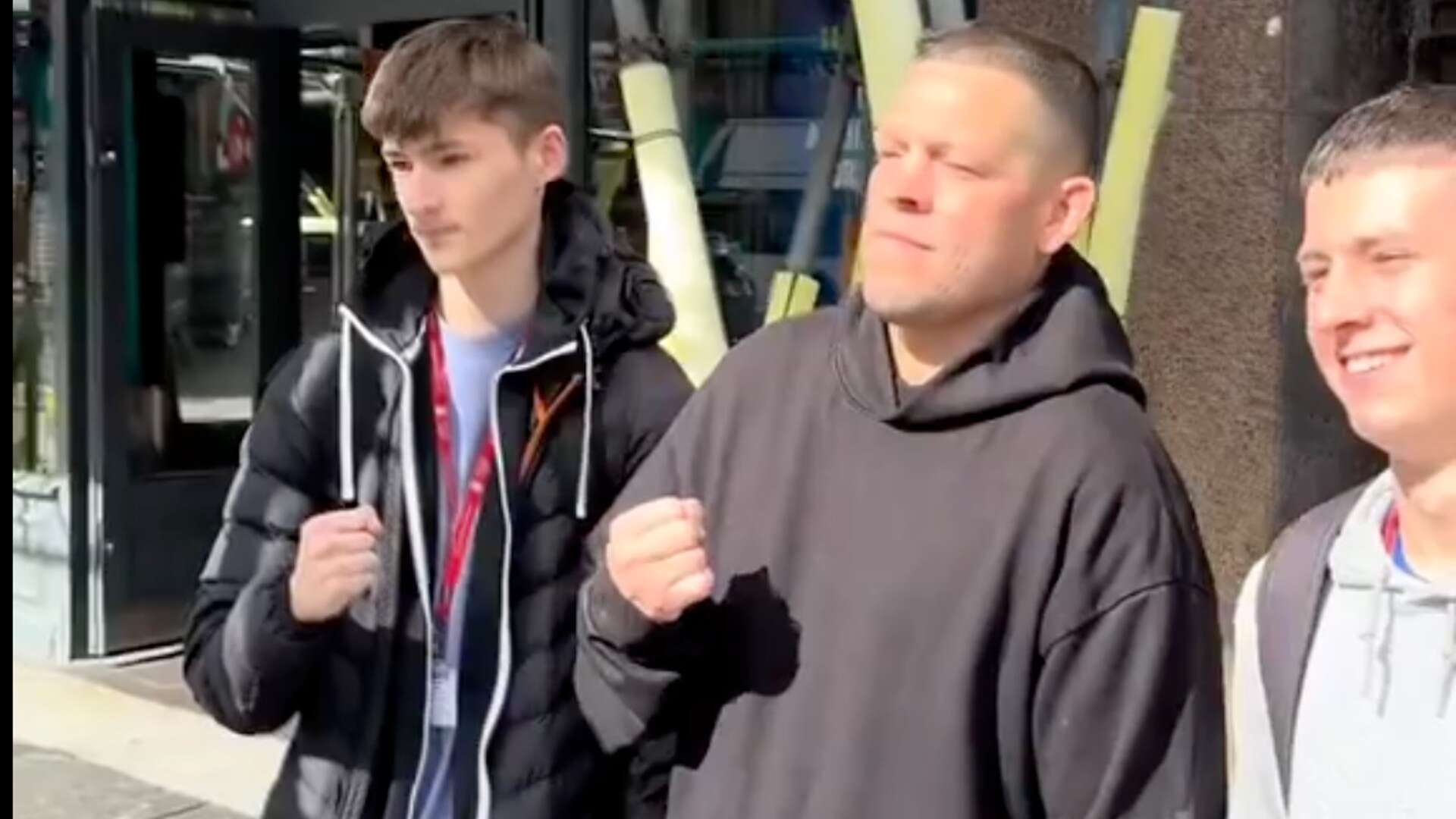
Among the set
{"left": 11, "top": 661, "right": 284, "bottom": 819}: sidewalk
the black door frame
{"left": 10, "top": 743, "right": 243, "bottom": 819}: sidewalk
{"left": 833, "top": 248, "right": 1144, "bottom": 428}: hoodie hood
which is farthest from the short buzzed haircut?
the black door frame

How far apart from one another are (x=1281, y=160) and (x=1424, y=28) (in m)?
0.50

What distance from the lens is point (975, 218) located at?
1748mm

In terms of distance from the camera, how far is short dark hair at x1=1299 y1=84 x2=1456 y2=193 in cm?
157

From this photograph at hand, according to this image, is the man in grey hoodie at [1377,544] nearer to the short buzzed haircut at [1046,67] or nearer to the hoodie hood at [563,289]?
the short buzzed haircut at [1046,67]

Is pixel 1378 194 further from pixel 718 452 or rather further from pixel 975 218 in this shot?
pixel 718 452

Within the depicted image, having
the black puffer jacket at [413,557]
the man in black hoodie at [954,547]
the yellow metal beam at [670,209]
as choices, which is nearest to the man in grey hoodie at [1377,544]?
the man in black hoodie at [954,547]

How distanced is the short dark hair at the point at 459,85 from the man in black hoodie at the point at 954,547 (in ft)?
1.68

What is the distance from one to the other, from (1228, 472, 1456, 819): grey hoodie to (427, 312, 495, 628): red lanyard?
0.88 metres

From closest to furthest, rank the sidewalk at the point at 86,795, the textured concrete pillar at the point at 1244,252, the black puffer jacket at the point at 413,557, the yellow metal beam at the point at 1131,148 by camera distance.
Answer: the black puffer jacket at the point at 413,557 → the yellow metal beam at the point at 1131,148 → the textured concrete pillar at the point at 1244,252 → the sidewalk at the point at 86,795

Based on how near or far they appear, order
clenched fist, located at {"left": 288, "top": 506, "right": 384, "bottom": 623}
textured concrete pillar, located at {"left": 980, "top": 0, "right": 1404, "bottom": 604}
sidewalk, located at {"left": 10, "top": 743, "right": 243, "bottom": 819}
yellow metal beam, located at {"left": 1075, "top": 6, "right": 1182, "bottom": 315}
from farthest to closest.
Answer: sidewalk, located at {"left": 10, "top": 743, "right": 243, "bottom": 819}
textured concrete pillar, located at {"left": 980, "top": 0, "right": 1404, "bottom": 604}
yellow metal beam, located at {"left": 1075, "top": 6, "right": 1182, "bottom": 315}
clenched fist, located at {"left": 288, "top": 506, "right": 384, "bottom": 623}

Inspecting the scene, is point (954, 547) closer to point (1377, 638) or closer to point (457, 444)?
point (1377, 638)

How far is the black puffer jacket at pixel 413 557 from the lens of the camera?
7.05 feet

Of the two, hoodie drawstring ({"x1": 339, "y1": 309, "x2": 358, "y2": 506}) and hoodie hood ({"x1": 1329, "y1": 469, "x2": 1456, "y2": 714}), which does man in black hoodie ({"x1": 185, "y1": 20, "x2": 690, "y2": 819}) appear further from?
hoodie hood ({"x1": 1329, "y1": 469, "x2": 1456, "y2": 714})

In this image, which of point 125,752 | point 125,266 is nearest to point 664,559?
point 125,752
